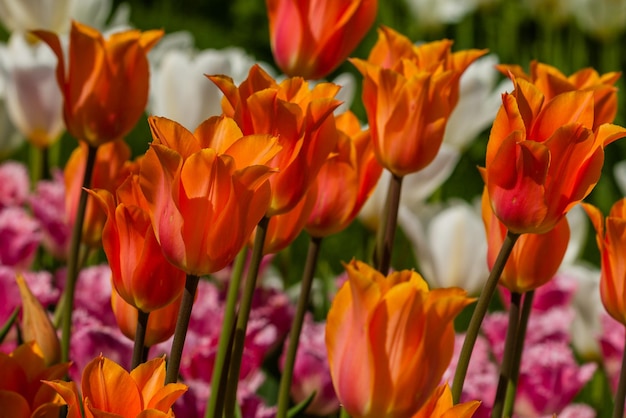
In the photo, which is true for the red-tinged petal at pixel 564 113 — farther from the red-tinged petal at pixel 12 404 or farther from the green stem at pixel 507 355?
the red-tinged petal at pixel 12 404

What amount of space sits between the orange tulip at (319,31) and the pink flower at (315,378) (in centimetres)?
26

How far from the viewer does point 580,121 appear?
23.9 inches

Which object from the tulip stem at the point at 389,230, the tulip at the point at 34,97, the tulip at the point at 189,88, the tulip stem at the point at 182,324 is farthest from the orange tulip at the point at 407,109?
the tulip at the point at 34,97

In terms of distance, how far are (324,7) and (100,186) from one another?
0.24 m

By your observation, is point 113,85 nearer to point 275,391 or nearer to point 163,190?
point 163,190

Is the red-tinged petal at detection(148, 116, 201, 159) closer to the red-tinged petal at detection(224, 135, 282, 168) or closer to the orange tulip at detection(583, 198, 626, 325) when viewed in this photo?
the red-tinged petal at detection(224, 135, 282, 168)

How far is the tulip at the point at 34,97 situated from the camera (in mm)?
1278

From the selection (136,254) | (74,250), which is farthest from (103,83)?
(136,254)

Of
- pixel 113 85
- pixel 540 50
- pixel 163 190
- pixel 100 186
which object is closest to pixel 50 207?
pixel 100 186

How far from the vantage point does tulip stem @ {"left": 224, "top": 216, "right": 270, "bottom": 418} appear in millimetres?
667

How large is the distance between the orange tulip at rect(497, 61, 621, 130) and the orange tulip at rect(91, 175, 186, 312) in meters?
0.25

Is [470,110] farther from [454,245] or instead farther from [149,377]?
[149,377]

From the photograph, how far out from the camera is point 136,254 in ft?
1.95

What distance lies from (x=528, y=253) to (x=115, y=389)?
0.29m
